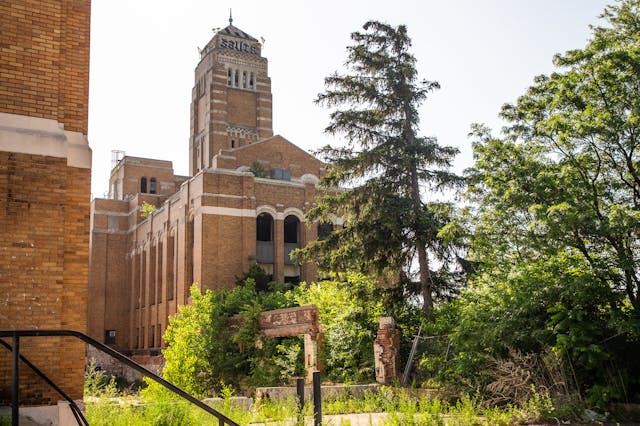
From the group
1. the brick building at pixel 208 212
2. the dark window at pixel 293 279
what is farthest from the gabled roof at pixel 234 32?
the dark window at pixel 293 279

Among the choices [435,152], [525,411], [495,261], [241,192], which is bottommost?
[525,411]

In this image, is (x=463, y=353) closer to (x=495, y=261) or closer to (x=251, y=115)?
(x=495, y=261)

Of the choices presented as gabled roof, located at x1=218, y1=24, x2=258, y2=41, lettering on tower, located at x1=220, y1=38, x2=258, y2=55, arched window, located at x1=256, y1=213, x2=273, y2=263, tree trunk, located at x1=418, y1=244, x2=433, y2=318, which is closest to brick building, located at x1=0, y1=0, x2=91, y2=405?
tree trunk, located at x1=418, y1=244, x2=433, y2=318

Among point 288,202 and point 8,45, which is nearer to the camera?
point 8,45

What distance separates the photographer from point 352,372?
826 inches

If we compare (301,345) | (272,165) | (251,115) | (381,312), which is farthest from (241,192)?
(251,115)

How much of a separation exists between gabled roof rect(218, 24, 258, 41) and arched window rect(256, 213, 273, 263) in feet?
87.4

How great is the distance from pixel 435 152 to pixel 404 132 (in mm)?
1363

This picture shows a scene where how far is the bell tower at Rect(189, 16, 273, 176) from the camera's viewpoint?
57281 millimetres

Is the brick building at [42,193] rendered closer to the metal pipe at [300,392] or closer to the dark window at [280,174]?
the metal pipe at [300,392]

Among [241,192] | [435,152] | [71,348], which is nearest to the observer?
[71,348]

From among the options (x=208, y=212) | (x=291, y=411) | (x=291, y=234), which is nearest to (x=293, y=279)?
(x=291, y=234)

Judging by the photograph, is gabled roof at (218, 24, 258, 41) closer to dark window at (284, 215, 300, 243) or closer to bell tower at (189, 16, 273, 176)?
bell tower at (189, 16, 273, 176)

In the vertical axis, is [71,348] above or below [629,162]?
below
